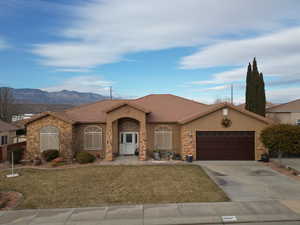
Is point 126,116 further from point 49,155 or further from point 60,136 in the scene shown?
point 49,155

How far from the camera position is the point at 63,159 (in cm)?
1862

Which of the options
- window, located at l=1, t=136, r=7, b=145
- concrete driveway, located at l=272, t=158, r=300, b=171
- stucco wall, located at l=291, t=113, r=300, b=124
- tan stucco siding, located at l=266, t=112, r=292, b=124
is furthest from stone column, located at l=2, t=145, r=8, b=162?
stucco wall, located at l=291, t=113, r=300, b=124

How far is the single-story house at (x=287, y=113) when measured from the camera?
1029 inches

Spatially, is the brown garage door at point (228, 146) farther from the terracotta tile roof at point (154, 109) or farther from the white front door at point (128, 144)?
the white front door at point (128, 144)

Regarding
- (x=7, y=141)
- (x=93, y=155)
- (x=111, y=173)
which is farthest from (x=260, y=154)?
(x=7, y=141)

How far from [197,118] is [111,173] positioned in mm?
8585

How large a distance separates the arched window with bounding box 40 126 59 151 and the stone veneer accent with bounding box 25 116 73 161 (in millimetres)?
302

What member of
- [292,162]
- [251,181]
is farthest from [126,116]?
[292,162]

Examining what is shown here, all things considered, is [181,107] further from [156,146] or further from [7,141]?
[7,141]

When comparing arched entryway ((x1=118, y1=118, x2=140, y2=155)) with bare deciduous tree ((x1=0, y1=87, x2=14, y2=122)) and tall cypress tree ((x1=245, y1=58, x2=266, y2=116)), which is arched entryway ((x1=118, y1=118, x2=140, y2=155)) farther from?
bare deciduous tree ((x1=0, y1=87, x2=14, y2=122))

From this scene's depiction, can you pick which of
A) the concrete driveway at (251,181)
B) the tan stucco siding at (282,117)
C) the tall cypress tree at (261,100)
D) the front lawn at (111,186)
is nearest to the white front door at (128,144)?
the front lawn at (111,186)

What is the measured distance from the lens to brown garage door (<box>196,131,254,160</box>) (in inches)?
752

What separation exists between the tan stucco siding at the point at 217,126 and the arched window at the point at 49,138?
10895 millimetres

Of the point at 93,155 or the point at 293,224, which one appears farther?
the point at 93,155
